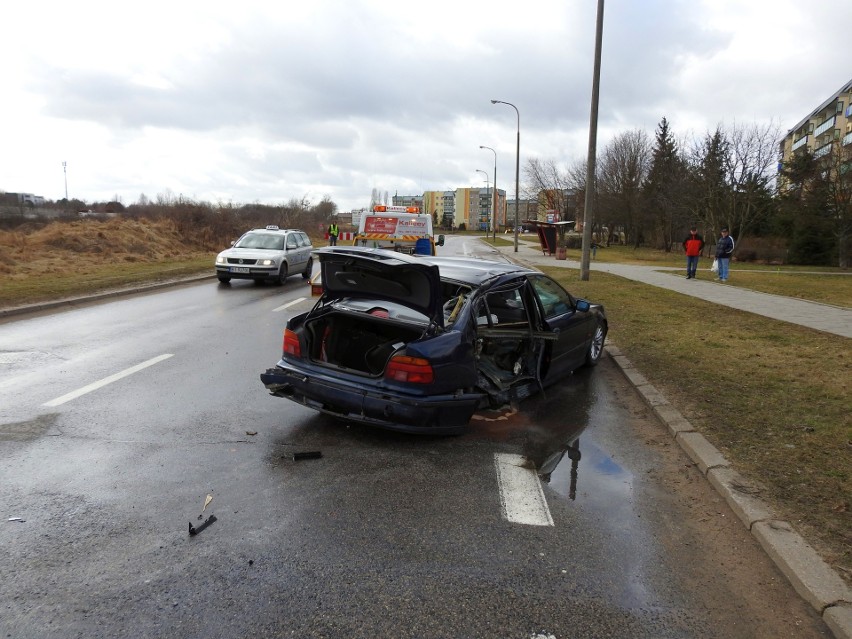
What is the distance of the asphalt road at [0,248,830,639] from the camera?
274cm

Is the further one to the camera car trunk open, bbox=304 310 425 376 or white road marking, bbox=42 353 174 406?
white road marking, bbox=42 353 174 406

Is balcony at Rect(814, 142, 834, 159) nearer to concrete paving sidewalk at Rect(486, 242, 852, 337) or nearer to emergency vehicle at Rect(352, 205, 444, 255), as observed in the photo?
concrete paving sidewalk at Rect(486, 242, 852, 337)

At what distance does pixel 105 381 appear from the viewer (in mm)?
6598

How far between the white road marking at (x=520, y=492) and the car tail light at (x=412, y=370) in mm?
884

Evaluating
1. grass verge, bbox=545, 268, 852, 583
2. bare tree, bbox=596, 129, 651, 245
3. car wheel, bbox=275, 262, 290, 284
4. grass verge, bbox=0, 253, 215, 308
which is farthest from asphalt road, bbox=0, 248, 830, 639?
bare tree, bbox=596, 129, 651, 245

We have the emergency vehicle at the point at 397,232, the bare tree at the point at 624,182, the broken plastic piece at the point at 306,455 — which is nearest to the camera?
the broken plastic piece at the point at 306,455

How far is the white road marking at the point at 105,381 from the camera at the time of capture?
5836 mm

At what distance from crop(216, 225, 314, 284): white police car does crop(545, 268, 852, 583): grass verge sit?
33.4 feet

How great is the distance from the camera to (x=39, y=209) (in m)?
39.8

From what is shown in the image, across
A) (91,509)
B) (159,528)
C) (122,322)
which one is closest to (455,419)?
(159,528)

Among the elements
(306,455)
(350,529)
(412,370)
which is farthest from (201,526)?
(412,370)

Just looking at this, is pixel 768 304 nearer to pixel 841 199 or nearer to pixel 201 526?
pixel 201 526

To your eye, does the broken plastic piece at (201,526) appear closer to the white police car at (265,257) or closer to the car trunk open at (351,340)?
the car trunk open at (351,340)

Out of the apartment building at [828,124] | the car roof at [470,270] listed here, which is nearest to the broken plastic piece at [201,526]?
the car roof at [470,270]
